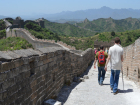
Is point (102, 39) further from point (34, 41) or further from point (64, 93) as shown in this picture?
point (64, 93)

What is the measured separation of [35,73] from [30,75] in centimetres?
25

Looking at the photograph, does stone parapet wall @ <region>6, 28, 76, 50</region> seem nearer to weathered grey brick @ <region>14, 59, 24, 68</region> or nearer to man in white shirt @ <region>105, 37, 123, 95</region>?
man in white shirt @ <region>105, 37, 123, 95</region>

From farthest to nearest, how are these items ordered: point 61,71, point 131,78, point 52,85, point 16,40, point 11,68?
point 16,40 → point 131,78 → point 61,71 → point 52,85 → point 11,68

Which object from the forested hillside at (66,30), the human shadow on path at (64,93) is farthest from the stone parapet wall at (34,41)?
the forested hillside at (66,30)

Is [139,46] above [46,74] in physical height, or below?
above

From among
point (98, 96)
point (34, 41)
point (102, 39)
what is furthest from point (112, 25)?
point (98, 96)

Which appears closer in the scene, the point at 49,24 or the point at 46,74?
the point at 46,74

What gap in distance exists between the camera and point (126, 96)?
5.54m

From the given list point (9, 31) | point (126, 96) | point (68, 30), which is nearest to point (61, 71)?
point (126, 96)

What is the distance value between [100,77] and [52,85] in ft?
6.57

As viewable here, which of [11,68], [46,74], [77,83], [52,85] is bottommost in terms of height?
[77,83]

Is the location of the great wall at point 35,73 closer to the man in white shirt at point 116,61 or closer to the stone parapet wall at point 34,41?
the man in white shirt at point 116,61

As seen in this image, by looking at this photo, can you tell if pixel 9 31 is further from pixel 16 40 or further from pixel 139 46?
pixel 139 46

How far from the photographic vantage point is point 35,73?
4480 mm
